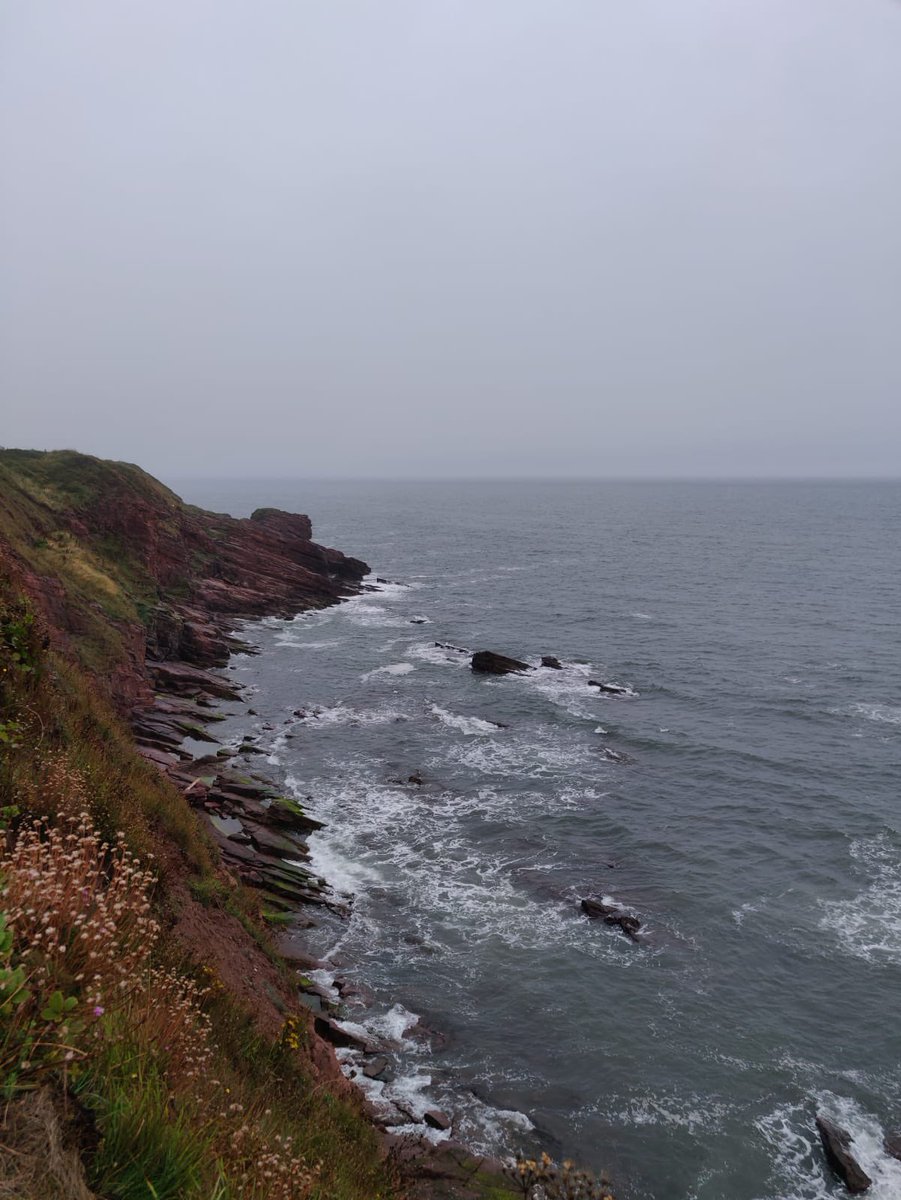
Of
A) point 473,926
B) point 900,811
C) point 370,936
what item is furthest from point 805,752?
point 370,936

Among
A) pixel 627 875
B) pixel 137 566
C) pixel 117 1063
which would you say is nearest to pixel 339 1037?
pixel 627 875

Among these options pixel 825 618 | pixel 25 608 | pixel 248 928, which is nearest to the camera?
pixel 25 608

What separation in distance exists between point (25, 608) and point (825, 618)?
62784mm

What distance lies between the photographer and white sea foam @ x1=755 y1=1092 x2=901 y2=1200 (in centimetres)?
1348

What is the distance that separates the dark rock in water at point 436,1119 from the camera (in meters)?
14.1

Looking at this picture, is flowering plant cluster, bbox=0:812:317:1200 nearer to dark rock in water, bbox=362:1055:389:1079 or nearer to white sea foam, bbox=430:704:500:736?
dark rock in water, bbox=362:1055:389:1079

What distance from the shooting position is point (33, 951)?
14.5 feet

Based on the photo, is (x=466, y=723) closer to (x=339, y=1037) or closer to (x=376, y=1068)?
(x=339, y=1037)

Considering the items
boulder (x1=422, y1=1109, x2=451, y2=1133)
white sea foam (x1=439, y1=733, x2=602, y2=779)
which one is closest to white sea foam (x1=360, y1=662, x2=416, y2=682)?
white sea foam (x1=439, y1=733, x2=602, y2=779)

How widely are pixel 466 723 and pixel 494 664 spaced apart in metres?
8.98

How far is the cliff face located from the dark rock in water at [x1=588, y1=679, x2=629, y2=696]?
954 inches

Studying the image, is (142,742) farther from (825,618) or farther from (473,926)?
(825,618)

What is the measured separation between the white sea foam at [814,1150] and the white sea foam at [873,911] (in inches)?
229

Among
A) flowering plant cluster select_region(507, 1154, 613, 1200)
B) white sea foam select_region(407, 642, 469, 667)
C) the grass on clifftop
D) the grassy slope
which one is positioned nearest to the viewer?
the grass on clifftop
